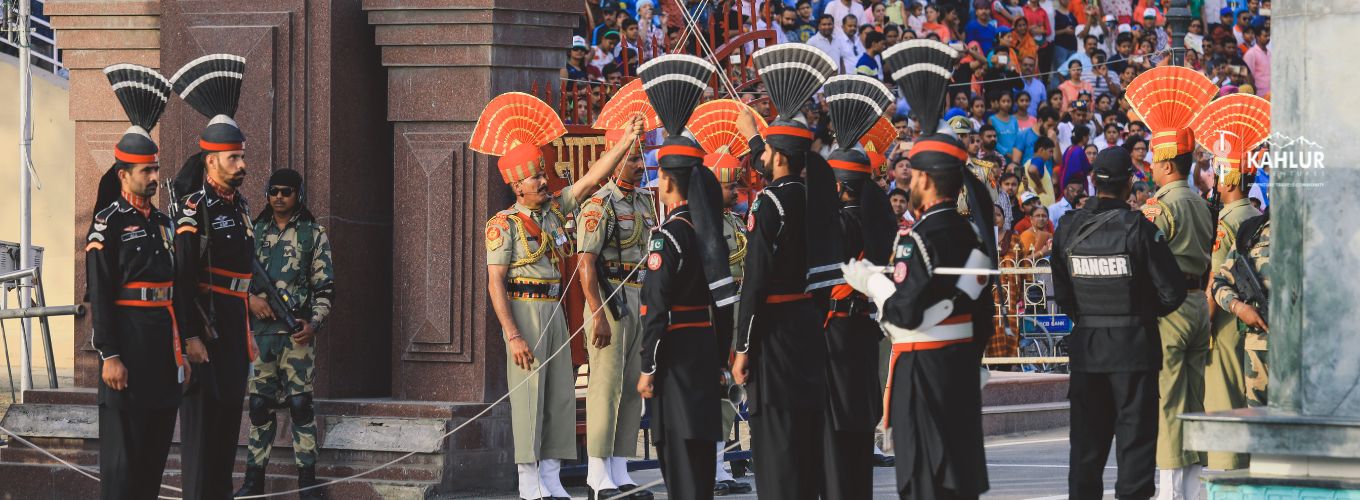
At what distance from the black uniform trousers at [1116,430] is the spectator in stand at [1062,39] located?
1295 centimetres

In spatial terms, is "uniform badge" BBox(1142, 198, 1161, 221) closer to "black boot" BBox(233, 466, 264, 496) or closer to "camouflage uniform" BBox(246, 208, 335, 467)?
"camouflage uniform" BBox(246, 208, 335, 467)

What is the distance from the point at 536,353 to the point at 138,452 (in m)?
2.23

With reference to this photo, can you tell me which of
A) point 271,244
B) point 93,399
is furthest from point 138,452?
point 93,399

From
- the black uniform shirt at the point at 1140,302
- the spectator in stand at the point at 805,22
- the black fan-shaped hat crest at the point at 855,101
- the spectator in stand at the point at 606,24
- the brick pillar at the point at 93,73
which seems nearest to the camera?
the black uniform shirt at the point at 1140,302

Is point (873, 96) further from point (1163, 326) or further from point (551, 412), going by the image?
point (551, 412)

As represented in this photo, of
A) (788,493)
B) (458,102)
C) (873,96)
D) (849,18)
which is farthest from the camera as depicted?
(849,18)

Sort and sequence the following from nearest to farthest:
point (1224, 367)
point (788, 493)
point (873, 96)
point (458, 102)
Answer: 1. point (788, 493)
2. point (873, 96)
3. point (1224, 367)
4. point (458, 102)

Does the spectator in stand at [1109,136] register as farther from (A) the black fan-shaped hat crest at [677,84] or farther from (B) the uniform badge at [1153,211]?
(A) the black fan-shaped hat crest at [677,84]

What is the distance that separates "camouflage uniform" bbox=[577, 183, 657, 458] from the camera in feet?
36.3

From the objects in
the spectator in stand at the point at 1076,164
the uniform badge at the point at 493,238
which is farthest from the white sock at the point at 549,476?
the spectator in stand at the point at 1076,164

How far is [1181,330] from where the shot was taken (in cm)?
1032

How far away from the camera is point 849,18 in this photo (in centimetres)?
2019

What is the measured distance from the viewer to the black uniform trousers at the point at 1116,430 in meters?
9.63

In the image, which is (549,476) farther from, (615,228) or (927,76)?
(927,76)
